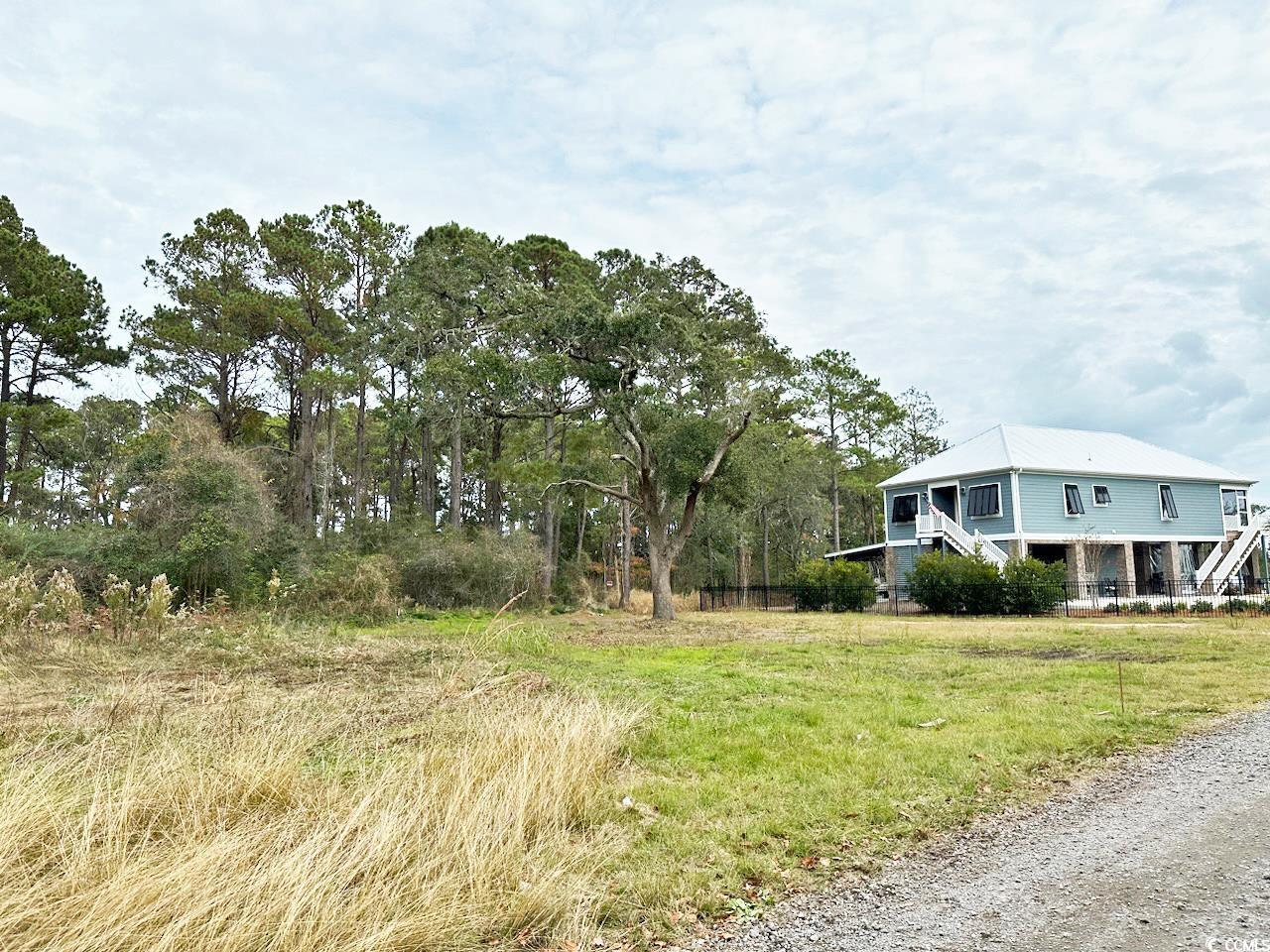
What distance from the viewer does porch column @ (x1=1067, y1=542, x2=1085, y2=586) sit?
2469cm

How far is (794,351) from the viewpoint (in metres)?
30.5

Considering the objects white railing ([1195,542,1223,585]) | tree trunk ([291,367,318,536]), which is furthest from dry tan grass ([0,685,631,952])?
white railing ([1195,542,1223,585])

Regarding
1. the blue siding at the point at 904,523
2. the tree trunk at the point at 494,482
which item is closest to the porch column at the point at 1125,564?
the blue siding at the point at 904,523

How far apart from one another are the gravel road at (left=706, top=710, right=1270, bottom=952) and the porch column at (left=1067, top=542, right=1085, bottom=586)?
23.2 metres

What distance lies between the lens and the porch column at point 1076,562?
81.0ft

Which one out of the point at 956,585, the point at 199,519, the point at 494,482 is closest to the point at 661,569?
the point at 956,585

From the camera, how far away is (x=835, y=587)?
2505 cm

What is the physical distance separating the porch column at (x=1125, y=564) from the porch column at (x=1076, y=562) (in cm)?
290

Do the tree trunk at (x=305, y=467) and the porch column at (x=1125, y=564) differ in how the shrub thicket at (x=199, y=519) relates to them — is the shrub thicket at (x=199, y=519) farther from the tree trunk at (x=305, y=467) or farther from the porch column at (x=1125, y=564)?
the porch column at (x=1125, y=564)

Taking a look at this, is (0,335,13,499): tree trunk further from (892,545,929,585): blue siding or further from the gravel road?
(892,545,929,585): blue siding

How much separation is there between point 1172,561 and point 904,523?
9.69m

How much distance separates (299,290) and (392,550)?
9.28 metres

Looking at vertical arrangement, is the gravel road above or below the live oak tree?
below

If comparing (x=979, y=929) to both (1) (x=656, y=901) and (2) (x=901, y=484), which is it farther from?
(2) (x=901, y=484)
